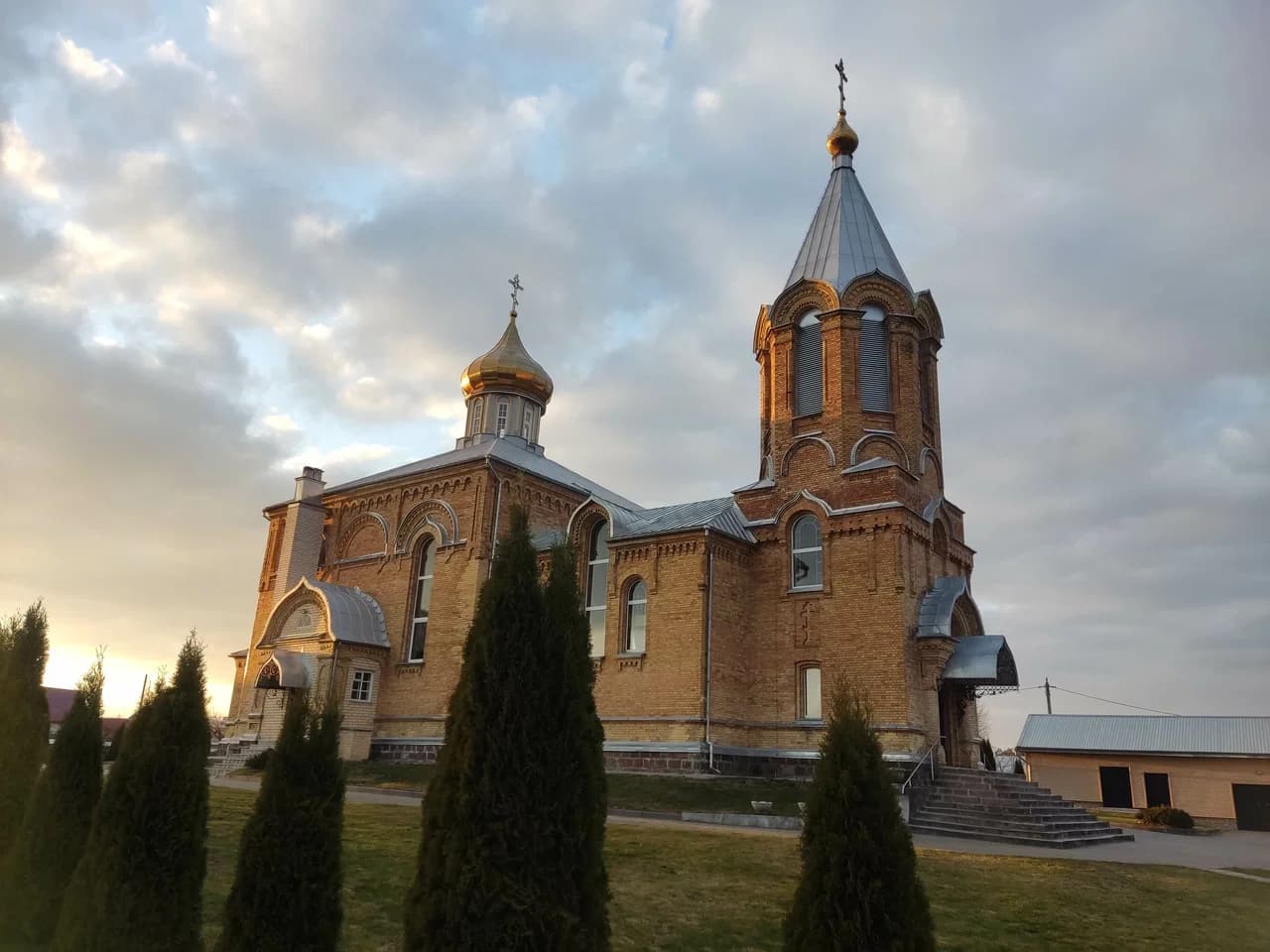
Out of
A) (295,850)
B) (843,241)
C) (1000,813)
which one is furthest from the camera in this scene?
(843,241)

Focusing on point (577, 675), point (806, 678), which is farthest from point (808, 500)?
point (577, 675)

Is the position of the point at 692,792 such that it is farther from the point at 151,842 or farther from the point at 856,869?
the point at 856,869

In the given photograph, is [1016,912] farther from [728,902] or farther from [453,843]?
[453,843]

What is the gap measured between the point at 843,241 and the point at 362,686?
16759 millimetres

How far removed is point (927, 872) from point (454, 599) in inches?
614

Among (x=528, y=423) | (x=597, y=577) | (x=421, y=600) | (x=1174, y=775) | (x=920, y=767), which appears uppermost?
(x=528, y=423)

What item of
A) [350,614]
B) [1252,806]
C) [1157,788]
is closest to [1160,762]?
[1157,788]

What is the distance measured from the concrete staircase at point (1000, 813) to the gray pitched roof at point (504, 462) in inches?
445

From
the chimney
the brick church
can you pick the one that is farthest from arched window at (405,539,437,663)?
the chimney

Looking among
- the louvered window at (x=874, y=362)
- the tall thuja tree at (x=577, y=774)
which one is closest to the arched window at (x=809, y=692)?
the louvered window at (x=874, y=362)

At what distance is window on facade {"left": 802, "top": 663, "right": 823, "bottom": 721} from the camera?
765 inches

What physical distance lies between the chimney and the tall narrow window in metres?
6.50

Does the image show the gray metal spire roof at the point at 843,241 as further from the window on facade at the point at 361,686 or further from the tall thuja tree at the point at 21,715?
the tall thuja tree at the point at 21,715

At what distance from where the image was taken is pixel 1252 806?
2478 centimetres
